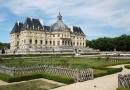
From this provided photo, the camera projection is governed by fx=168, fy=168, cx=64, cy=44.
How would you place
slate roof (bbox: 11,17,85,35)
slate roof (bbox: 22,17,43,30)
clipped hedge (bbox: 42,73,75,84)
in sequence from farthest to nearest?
slate roof (bbox: 11,17,85,35) → slate roof (bbox: 22,17,43,30) → clipped hedge (bbox: 42,73,75,84)

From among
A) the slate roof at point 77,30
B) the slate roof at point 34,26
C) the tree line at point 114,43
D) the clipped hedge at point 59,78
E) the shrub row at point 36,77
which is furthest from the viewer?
the slate roof at point 77,30

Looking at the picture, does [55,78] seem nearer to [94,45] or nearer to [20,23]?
[20,23]

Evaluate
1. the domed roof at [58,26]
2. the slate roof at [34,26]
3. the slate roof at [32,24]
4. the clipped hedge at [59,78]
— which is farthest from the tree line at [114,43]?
the clipped hedge at [59,78]

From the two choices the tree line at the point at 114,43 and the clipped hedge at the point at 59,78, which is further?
the tree line at the point at 114,43

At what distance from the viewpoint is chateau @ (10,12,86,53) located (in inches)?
2488

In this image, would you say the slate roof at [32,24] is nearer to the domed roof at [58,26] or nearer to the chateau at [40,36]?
the chateau at [40,36]

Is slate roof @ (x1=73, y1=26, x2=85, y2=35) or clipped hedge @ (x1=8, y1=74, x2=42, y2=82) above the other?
slate roof @ (x1=73, y1=26, x2=85, y2=35)

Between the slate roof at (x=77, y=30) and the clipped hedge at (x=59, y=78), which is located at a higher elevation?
the slate roof at (x=77, y=30)

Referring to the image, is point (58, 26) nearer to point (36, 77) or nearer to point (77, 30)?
point (77, 30)

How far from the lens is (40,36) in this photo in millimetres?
67500

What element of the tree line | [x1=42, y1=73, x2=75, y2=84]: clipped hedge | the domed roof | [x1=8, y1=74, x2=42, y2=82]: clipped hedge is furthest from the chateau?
[x1=42, y1=73, x2=75, y2=84]: clipped hedge

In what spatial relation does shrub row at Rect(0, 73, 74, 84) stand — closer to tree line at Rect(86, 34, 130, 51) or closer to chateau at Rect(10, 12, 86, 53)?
chateau at Rect(10, 12, 86, 53)

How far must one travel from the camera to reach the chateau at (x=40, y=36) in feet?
207

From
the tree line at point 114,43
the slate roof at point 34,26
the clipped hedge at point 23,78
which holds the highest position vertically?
the slate roof at point 34,26
